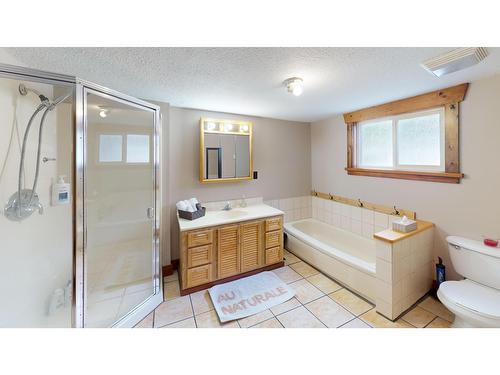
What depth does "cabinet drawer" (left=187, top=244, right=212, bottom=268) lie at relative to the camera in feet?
6.45

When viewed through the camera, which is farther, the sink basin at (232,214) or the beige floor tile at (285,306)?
the sink basin at (232,214)

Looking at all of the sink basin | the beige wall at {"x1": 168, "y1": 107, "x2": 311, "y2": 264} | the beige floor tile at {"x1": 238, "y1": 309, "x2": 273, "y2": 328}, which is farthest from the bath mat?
the beige wall at {"x1": 168, "y1": 107, "x2": 311, "y2": 264}

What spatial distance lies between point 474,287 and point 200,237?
7.78 ft

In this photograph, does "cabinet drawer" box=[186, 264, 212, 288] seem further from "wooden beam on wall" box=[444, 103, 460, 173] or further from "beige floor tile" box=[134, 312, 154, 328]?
"wooden beam on wall" box=[444, 103, 460, 173]

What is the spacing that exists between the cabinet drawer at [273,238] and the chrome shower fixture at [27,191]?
213 centimetres

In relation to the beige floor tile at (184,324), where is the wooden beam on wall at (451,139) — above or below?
above

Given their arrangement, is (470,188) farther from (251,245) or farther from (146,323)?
(146,323)

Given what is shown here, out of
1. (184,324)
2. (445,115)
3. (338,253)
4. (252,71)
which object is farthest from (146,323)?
(445,115)

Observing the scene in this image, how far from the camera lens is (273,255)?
2436mm

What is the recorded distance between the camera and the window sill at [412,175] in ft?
5.92

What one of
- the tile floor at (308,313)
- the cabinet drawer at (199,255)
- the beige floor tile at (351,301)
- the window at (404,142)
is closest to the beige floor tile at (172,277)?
the tile floor at (308,313)

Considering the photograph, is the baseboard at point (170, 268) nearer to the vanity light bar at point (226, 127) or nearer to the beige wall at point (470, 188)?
the vanity light bar at point (226, 127)

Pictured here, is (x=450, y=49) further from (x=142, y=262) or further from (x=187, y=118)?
(x=142, y=262)
